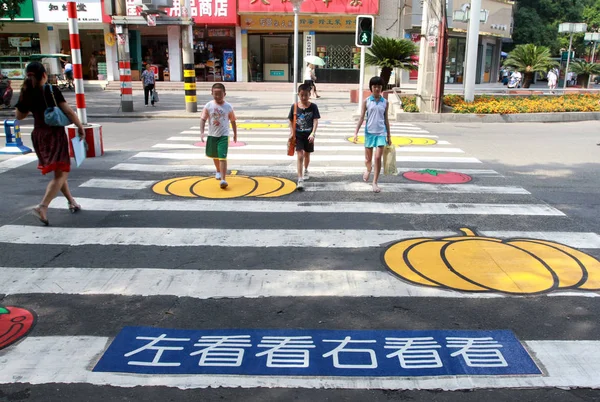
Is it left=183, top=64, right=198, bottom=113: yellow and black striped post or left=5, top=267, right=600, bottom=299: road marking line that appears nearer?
left=5, top=267, right=600, bottom=299: road marking line

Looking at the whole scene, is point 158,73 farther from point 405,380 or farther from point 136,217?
point 405,380

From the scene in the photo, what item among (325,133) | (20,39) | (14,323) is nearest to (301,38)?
(20,39)

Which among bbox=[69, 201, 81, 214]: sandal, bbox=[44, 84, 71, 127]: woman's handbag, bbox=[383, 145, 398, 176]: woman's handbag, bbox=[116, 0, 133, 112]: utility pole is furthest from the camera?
bbox=[116, 0, 133, 112]: utility pole

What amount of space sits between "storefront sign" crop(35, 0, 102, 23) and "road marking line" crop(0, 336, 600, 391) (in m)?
31.3

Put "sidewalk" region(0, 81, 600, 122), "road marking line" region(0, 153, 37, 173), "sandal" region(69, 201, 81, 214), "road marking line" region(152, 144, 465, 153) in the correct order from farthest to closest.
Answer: "sidewalk" region(0, 81, 600, 122), "road marking line" region(152, 144, 465, 153), "road marking line" region(0, 153, 37, 173), "sandal" region(69, 201, 81, 214)

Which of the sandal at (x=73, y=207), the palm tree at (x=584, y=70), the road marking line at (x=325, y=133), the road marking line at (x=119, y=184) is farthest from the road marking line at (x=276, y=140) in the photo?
the palm tree at (x=584, y=70)

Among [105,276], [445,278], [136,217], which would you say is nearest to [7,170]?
[136,217]

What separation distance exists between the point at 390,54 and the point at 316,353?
1694 centimetres

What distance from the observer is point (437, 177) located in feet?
29.9

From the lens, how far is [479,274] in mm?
4973

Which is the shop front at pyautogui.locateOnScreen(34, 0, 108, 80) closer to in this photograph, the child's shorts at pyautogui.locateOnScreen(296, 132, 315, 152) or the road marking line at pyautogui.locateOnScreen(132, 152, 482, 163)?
the road marking line at pyautogui.locateOnScreen(132, 152, 482, 163)

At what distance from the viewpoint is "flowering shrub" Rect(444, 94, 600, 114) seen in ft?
58.6

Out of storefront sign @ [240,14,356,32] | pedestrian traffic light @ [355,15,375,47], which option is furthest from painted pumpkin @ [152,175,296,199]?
storefront sign @ [240,14,356,32]

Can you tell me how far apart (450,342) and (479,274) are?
137cm
